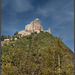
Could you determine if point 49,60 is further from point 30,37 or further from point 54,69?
point 30,37

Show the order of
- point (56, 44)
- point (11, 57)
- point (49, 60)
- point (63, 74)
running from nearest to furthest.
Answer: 1. point (63, 74)
2. point (49, 60)
3. point (56, 44)
4. point (11, 57)

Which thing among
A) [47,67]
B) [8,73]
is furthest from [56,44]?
[8,73]

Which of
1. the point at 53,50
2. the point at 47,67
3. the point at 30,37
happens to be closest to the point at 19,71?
the point at 47,67

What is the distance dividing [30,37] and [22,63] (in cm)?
4858

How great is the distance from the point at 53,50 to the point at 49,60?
4.00 ft

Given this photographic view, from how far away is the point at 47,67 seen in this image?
36.9ft

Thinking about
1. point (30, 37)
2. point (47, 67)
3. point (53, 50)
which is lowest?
point (47, 67)

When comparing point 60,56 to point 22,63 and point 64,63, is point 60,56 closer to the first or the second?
point 64,63

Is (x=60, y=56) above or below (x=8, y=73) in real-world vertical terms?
above

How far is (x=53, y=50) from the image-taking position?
12.0 meters

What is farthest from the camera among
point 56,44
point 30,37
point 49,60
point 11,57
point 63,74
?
point 30,37

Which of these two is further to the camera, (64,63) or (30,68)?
(30,68)

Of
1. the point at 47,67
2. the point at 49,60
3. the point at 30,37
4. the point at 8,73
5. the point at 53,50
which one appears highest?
the point at 30,37

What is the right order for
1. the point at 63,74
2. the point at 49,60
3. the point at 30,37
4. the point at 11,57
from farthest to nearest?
the point at 30,37 < the point at 11,57 < the point at 49,60 < the point at 63,74
